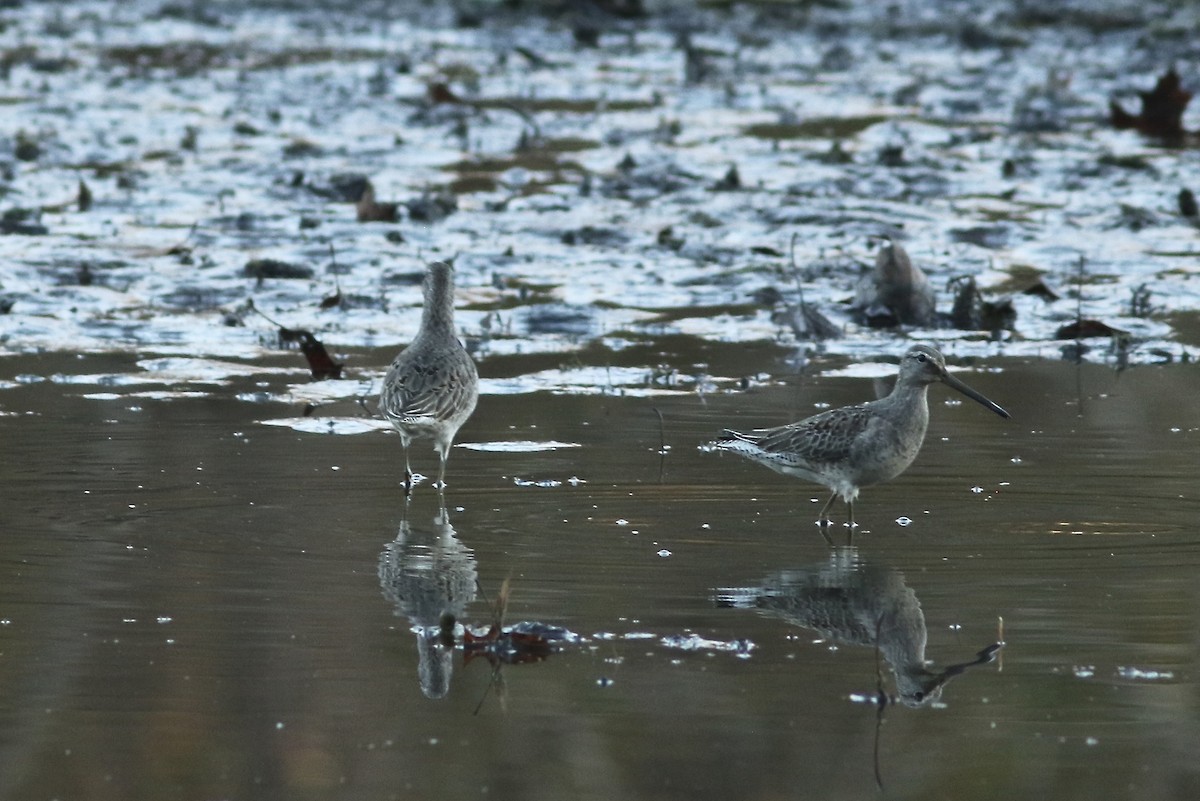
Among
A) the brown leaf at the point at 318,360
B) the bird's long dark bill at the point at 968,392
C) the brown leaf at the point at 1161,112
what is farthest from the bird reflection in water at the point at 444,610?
the brown leaf at the point at 1161,112

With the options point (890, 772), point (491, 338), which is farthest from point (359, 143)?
point (890, 772)

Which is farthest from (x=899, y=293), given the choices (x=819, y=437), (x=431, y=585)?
(x=431, y=585)

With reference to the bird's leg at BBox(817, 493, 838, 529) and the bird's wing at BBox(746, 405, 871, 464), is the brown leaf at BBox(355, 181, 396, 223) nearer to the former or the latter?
the bird's wing at BBox(746, 405, 871, 464)

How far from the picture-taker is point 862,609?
7.70m

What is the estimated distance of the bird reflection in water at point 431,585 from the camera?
6.88m

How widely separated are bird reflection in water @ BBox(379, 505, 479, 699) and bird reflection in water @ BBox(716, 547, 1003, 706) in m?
1.04

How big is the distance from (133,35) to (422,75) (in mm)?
7450

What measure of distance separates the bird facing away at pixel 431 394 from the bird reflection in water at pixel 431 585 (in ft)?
2.40

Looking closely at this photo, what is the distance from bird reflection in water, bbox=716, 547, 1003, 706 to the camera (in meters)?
6.79

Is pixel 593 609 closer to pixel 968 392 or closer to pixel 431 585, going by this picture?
pixel 431 585

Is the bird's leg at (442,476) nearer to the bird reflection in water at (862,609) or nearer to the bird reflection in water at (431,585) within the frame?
the bird reflection in water at (431,585)

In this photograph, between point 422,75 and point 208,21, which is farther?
point 208,21

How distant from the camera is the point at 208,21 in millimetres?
38188

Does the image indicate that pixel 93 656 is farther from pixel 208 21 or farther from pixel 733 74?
pixel 208 21
